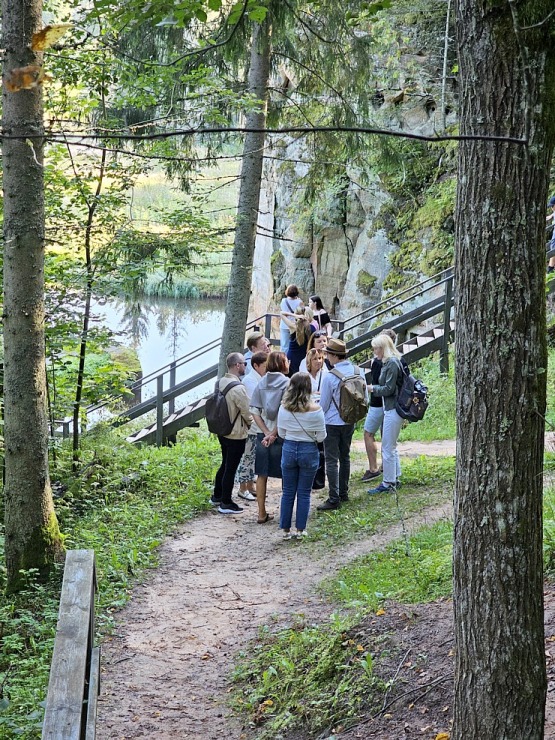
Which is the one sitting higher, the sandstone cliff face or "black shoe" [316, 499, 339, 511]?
the sandstone cliff face

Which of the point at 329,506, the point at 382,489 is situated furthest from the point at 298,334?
the point at 329,506

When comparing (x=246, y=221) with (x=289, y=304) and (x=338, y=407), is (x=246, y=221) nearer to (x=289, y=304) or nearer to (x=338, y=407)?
(x=289, y=304)

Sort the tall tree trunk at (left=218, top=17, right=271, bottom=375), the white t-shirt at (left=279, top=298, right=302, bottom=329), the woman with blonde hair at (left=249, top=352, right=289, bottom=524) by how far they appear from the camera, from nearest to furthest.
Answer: the woman with blonde hair at (left=249, top=352, right=289, bottom=524) → the tall tree trunk at (left=218, top=17, right=271, bottom=375) → the white t-shirt at (left=279, top=298, right=302, bottom=329)

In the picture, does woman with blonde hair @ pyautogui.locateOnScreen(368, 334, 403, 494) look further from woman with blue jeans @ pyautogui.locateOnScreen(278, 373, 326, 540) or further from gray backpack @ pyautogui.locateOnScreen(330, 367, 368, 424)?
woman with blue jeans @ pyautogui.locateOnScreen(278, 373, 326, 540)

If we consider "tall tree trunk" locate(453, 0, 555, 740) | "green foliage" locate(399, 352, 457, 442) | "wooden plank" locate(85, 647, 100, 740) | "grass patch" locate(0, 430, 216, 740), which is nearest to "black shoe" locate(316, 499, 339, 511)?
"grass patch" locate(0, 430, 216, 740)

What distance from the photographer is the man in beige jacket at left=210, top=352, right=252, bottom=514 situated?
8414 millimetres

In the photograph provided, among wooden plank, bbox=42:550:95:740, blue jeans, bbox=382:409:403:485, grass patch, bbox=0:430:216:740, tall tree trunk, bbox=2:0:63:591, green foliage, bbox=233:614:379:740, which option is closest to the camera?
wooden plank, bbox=42:550:95:740

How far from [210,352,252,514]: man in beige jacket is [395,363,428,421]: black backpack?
1649 millimetres

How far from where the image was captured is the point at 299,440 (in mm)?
7438

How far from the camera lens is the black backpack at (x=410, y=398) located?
828 centimetres

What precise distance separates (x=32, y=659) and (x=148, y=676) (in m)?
0.83

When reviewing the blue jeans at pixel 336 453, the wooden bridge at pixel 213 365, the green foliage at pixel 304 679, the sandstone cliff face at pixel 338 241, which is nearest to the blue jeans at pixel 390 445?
the blue jeans at pixel 336 453

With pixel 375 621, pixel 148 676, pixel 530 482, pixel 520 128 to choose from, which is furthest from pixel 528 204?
pixel 148 676

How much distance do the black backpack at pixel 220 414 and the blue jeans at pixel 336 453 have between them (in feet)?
3.43
